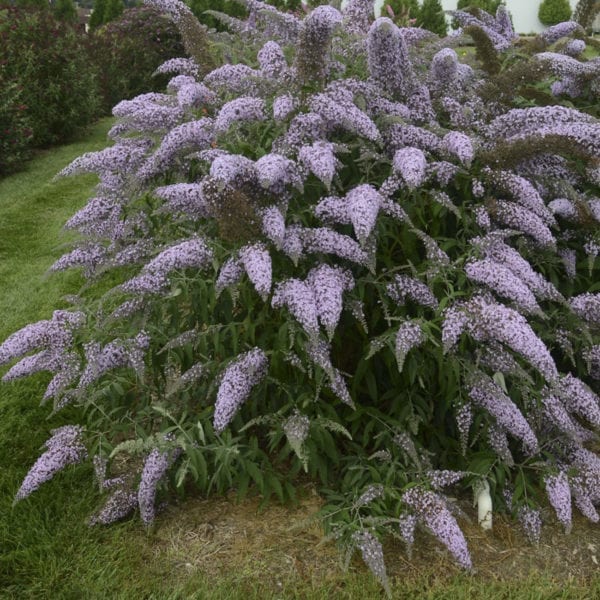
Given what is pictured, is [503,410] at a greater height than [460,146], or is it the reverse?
[460,146]

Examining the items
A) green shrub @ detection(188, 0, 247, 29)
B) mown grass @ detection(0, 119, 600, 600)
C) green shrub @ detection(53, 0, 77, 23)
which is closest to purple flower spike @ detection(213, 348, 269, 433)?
mown grass @ detection(0, 119, 600, 600)

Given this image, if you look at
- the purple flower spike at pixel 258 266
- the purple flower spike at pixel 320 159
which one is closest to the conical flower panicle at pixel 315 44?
the purple flower spike at pixel 320 159

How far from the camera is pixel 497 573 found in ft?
9.24

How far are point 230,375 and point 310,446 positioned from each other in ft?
1.42

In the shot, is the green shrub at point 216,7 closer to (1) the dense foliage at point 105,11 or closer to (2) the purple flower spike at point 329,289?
(1) the dense foliage at point 105,11

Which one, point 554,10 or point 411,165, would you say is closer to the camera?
point 411,165

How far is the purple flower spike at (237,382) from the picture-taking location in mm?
2652

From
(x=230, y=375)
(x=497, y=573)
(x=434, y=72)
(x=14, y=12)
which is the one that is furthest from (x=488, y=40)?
(x=14, y=12)

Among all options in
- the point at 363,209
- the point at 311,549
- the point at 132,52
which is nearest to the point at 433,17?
the point at 132,52

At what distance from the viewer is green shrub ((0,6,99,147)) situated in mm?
10352

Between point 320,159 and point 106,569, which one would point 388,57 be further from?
point 106,569

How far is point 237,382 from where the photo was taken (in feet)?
→ 8.93

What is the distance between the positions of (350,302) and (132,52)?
12.1 meters

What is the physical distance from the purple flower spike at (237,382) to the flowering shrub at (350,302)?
10mm
